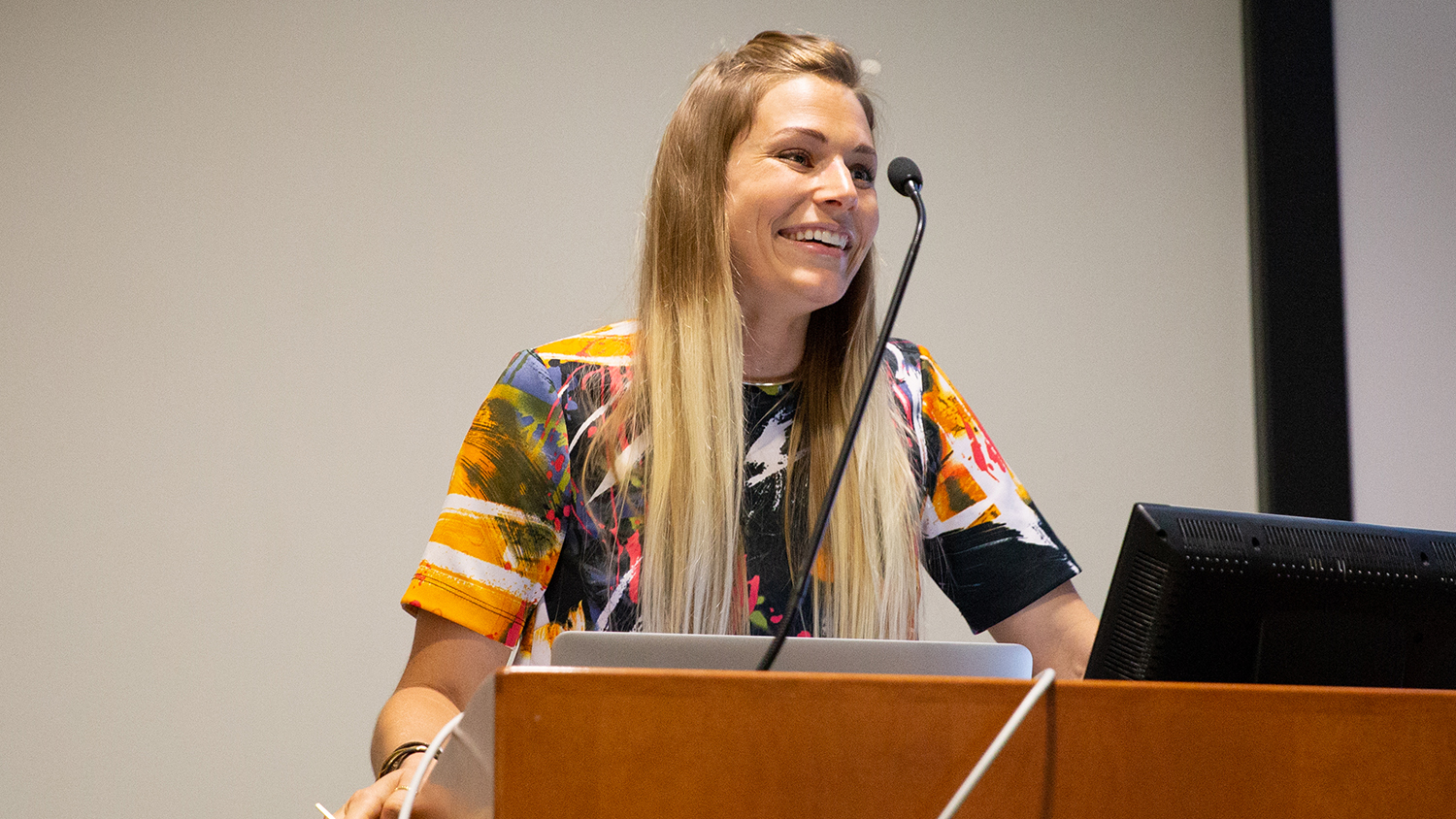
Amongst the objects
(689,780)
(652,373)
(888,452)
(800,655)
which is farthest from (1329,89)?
(689,780)

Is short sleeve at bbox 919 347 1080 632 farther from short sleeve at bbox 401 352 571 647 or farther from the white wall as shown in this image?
the white wall

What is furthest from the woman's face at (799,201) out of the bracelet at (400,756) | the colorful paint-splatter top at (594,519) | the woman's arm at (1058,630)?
the bracelet at (400,756)

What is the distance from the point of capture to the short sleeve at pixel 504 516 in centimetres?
108

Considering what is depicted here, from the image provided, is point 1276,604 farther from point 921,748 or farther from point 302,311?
point 302,311

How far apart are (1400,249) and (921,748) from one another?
7.13 feet

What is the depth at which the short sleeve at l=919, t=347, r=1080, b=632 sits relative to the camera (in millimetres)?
1264

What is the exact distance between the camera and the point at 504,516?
1.13 m

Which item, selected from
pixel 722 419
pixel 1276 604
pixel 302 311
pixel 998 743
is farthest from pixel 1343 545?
pixel 302 311

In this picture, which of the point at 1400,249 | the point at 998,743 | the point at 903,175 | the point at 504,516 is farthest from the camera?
the point at 1400,249

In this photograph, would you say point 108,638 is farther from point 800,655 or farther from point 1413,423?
point 1413,423

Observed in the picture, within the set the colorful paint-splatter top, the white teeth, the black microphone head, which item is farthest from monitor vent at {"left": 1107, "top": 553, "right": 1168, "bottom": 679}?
the white teeth

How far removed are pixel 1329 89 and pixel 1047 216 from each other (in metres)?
0.62

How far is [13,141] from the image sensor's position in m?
1.79

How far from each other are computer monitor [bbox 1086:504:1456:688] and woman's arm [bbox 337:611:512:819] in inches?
22.4
